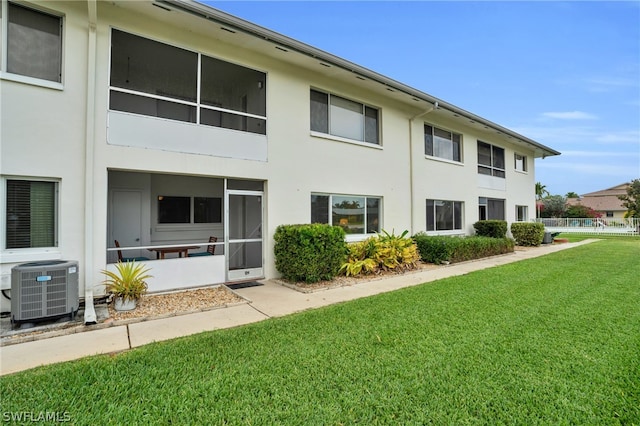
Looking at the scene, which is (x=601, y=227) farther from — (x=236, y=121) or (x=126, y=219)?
(x=126, y=219)

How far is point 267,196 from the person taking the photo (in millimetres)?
8438

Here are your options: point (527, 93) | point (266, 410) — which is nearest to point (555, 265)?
point (266, 410)

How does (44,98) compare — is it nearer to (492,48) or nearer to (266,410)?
(266,410)

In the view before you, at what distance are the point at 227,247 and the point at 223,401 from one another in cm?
524

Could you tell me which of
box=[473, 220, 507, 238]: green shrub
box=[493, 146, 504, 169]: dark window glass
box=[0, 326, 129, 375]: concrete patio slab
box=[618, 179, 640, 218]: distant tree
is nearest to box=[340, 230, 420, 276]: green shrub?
box=[0, 326, 129, 375]: concrete patio slab

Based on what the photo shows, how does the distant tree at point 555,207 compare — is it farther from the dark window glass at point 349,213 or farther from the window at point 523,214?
Answer: the dark window glass at point 349,213

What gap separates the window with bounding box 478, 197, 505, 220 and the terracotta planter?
15896 millimetres

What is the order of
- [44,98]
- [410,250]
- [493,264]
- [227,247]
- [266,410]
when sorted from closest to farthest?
[266,410], [44,98], [227,247], [410,250], [493,264]

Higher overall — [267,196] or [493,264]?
[267,196]

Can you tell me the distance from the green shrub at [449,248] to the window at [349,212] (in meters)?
1.88

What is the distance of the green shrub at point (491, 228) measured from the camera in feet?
48.6

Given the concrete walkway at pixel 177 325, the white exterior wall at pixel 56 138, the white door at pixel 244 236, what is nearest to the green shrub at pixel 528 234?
the concrete walkway at pixel 177 325

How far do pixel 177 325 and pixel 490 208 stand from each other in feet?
55.7

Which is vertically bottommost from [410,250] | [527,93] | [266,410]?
[266,410]
